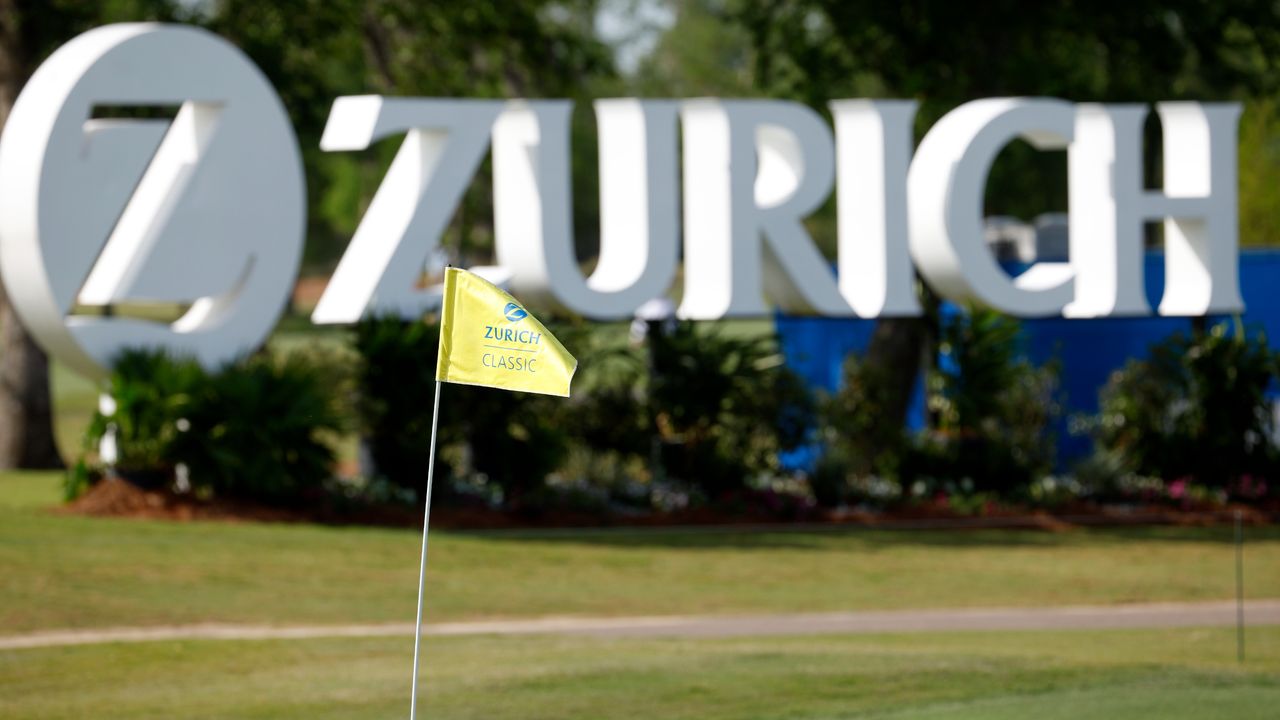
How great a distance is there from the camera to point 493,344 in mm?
7824

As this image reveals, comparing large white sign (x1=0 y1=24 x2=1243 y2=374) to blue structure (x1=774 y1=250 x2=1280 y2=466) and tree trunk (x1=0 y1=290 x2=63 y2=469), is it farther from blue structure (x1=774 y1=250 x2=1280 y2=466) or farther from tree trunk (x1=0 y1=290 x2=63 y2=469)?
tree trunk (x1=0 y1=290 x2=63 y2=469)

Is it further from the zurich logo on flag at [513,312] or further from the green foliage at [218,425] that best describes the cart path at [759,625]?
the zurich logo on flag at [513,312]

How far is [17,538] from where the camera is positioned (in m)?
17.0

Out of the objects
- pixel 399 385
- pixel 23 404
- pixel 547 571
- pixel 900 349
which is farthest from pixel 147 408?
pixel 900 349

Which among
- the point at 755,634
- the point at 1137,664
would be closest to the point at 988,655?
the point at 1137,664

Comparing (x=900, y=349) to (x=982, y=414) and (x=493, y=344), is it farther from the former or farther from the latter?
(x=493, y=344)

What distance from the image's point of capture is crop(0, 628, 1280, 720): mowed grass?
33.7 feet

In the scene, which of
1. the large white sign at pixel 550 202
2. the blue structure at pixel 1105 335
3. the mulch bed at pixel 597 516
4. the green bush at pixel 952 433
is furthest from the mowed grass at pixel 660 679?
the blue structure at pixel 1105 335

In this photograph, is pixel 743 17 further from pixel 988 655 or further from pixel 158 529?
pixel 988 655

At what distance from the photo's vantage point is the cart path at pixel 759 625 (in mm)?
13508

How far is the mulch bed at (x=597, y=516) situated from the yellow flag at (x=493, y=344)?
1092 cm

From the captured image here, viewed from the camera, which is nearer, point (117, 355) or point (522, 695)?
point (522, 695)

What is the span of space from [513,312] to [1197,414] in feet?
50.6

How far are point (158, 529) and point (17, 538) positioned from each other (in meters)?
1.26
